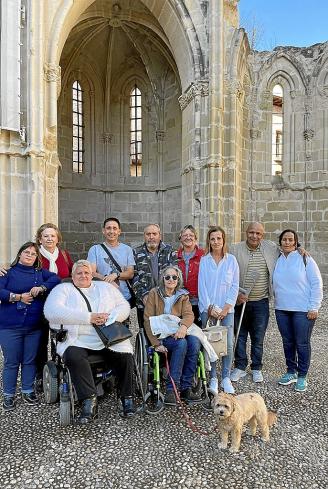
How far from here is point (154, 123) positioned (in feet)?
52.1

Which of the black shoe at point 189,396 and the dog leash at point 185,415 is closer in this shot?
the dog leash at point 185,415

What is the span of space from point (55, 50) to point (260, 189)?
28.1 feet

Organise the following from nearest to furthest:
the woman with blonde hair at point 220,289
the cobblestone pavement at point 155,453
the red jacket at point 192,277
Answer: the cobblestone pavement at point 155,453
the woman with blonde hair at point 220,289
the red jacket at point 192,277

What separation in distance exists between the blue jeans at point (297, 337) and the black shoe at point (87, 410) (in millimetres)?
2259

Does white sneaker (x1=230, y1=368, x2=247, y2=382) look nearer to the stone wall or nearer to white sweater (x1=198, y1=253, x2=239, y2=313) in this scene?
white sweater (x1=198, y1=253, x2=239, y2=313)

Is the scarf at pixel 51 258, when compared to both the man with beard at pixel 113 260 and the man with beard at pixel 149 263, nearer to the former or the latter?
the man with beard at pixel 113 260

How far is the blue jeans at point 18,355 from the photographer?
3885 mm

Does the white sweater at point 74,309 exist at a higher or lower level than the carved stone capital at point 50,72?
lower

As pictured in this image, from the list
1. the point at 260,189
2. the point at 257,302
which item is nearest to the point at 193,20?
the point at 260,189

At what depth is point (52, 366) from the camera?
376cm

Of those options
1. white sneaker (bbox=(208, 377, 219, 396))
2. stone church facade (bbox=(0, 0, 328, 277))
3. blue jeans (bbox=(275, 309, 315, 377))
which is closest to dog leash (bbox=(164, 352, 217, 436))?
white sneaker (bbox=(208, 377, 219, 396))

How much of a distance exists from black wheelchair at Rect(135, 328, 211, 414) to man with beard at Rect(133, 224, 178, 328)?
450mm

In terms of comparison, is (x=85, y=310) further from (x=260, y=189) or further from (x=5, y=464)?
(x=260, y=189)

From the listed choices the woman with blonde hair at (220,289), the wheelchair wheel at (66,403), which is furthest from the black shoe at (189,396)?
the wheelchair wheel at (66,403)
